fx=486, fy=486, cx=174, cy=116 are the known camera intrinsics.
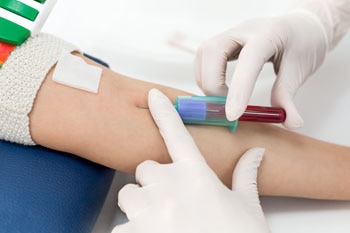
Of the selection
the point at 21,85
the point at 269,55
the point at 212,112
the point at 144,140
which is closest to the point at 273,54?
the point at 269,55

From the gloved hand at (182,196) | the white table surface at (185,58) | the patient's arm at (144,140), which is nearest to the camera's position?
the gloved hand at (182,196)

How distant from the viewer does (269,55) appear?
1.09 m

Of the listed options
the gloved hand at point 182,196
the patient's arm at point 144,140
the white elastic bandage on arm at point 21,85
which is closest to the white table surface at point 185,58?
the patient's arm at point 144,140

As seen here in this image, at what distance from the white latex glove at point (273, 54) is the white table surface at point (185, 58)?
17 cm

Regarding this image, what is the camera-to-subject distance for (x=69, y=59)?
0.99m

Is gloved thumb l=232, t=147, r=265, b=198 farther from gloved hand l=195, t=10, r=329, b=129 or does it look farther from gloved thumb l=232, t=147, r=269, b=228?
gloved hand l=195, t=10, r=329, b=129

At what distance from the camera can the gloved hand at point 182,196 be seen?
0.84 meters

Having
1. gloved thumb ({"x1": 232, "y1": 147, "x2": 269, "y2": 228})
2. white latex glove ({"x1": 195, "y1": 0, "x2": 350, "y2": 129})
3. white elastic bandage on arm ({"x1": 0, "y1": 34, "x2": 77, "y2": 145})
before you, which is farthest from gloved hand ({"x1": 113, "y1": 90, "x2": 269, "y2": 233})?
white elastic bandage on arm ({"x1": 0, "y1": 34, "x2": 77, "y2": 145})

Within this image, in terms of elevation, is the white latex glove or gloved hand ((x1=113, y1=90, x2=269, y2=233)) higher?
the white latex glove

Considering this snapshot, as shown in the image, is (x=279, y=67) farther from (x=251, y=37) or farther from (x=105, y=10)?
(x=105, y=10)

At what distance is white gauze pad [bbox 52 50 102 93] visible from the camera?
3.16 ft

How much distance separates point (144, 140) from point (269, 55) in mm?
350

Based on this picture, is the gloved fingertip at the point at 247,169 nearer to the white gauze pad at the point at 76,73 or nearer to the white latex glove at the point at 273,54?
the white latex glove at the point at 273,54

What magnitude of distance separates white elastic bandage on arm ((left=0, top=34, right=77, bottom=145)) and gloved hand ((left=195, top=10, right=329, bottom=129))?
35cm
